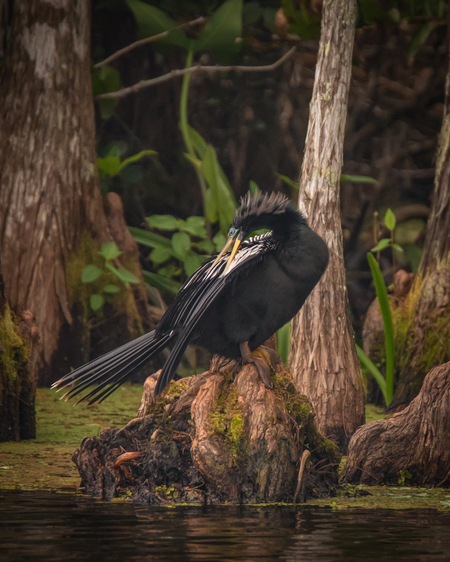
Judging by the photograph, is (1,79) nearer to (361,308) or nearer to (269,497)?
(361,308)

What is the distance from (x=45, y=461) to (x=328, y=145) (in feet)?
7.70

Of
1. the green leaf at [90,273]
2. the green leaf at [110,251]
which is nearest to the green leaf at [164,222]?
the green leaf at [110,251]

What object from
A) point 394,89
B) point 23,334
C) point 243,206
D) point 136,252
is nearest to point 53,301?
point 136,252

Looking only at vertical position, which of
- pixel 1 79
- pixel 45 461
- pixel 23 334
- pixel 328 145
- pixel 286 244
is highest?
pixel 1 79

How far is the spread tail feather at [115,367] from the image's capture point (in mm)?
3643

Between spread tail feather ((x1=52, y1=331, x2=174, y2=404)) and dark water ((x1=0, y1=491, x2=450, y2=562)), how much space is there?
0.57 metres

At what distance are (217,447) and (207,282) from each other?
0.72 meters

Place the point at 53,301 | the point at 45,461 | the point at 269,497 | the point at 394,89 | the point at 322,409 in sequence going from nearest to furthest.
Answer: the point at 269,497 → the point at 45,461 → the point at 322,409 → the point at 53,301 → the point at 394,89

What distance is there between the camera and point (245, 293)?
3.60 m

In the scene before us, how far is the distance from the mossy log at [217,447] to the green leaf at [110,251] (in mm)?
2618

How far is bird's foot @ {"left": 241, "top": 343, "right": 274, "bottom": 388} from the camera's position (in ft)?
11.7

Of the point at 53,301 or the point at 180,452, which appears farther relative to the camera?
the point at 53,301

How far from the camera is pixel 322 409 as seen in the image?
4574 millimetres

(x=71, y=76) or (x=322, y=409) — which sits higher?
(x=71, y=76)
